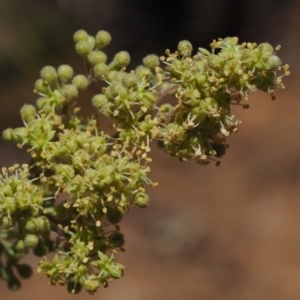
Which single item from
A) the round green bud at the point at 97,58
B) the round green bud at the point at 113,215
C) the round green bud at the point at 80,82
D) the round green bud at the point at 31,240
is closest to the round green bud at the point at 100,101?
the round green bud at the point at 80,82

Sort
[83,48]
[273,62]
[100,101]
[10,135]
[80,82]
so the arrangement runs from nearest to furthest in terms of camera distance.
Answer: [273,62] → [100,101] → [10,135] → [80,82] → [83,48]

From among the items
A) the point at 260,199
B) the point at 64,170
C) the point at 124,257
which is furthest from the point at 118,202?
the point at 260,199

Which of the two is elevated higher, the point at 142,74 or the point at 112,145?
the point at 142,74

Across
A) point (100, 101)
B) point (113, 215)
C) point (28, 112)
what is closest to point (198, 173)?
point (28, 112)

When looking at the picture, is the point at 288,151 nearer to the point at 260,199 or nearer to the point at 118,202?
the point at 260,199

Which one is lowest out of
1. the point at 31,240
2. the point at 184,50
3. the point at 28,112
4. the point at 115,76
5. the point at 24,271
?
the point at 31,240

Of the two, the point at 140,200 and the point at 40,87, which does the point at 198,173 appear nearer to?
the point at 40,87
